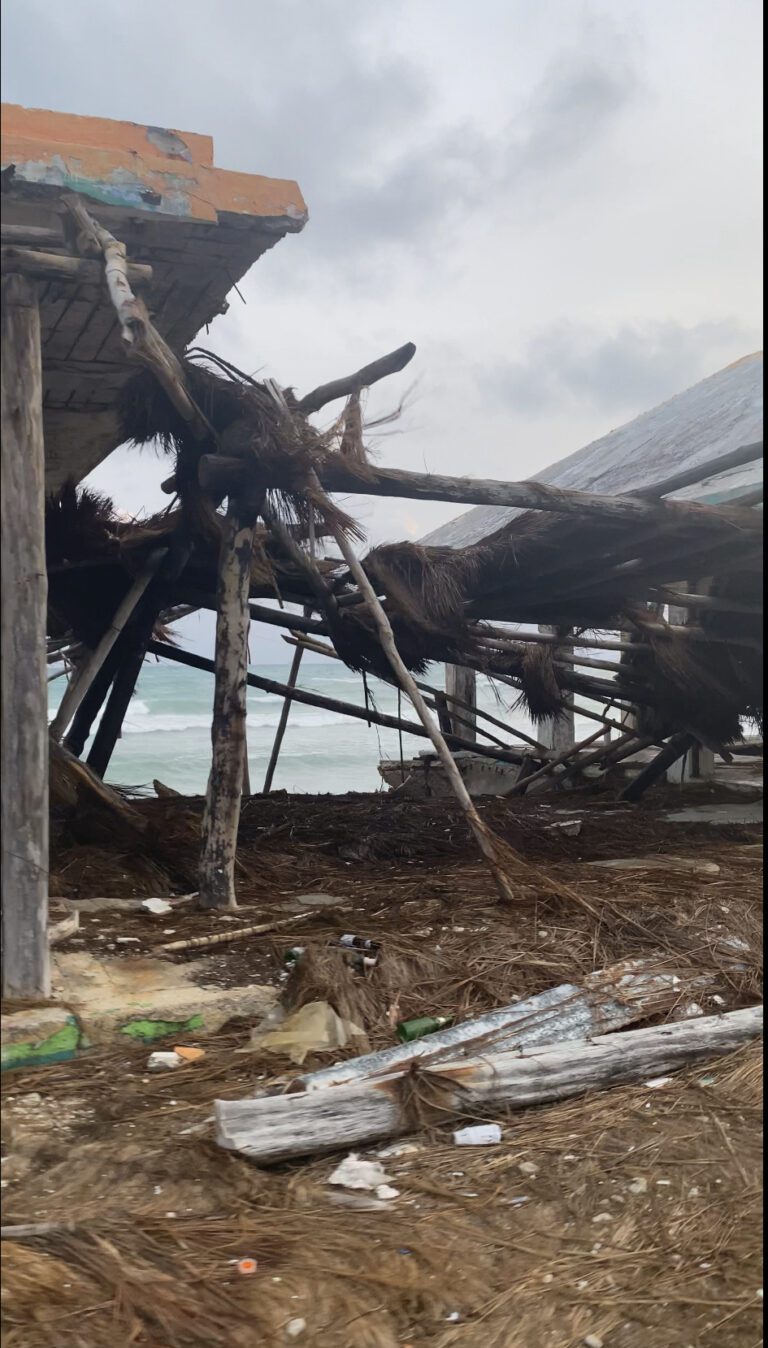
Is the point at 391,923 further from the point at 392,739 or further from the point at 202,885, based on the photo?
the point at 392,739

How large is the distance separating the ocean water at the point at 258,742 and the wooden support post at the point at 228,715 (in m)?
22.8

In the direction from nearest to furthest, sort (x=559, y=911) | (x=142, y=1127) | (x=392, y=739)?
(x=142, y=1127) < (x=559, y=911) < (x=392, y=739)

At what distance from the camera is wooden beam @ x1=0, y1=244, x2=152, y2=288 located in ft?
11.9

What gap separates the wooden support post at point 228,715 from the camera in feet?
16.6

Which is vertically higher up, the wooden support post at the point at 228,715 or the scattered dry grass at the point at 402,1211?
the wooden support post at the point at 228,715

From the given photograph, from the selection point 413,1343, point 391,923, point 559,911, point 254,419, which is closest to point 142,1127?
point 413,1343

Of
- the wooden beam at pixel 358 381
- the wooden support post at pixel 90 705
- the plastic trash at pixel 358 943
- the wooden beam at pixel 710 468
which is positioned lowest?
the plastic trash at pixel 358 943

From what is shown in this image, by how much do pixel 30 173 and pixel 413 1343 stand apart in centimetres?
401

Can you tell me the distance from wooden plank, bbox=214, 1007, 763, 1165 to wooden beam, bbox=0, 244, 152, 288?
2.96 m

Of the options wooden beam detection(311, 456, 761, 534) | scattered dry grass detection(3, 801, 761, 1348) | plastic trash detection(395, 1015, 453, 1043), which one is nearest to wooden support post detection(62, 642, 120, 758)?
wooden beam detection(311, 456, 761, 534)

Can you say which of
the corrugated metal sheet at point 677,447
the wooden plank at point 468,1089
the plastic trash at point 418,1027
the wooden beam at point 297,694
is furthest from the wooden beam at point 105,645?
the wooden plank at point 468,1089

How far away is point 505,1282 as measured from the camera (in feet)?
8.13

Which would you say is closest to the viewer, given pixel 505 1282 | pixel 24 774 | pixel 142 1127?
pixel 505 1282

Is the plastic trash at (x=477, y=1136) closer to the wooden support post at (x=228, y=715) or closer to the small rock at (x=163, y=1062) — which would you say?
the small rock at (x=163, y=1062)
